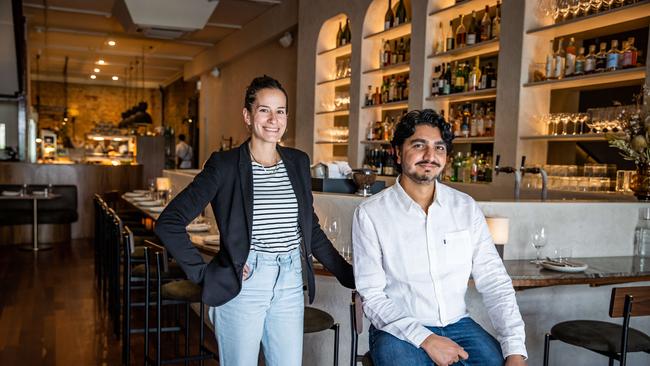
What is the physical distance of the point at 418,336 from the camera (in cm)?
195

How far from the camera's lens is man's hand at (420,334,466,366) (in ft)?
6.25

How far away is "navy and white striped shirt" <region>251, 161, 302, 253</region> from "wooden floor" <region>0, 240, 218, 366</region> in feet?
6.67

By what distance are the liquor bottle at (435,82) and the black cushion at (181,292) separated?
298 cm

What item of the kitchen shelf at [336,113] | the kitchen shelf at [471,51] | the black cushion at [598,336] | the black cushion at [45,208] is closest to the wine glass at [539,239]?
the black cushion at [598,336]

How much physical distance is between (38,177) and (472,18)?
7.23 meters

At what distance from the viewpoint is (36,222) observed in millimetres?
8156

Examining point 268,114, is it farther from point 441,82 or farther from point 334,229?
point 441,82

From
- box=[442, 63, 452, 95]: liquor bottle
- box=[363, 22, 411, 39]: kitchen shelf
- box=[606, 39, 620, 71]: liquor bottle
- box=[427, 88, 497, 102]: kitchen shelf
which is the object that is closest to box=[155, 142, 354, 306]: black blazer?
box=[606, 39, 620, 71]: liquor bottle

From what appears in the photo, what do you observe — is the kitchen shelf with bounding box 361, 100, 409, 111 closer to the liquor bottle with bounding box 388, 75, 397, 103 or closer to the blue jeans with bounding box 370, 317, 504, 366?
the liquor bottle with bounding box 388, 75, 397, 103

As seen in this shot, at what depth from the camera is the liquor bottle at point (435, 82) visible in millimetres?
5204

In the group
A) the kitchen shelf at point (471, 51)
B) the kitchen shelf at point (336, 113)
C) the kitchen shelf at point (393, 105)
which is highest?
the kitchen shelf at point (471, 51)

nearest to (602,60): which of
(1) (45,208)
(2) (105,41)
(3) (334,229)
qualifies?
(3) (334,229)

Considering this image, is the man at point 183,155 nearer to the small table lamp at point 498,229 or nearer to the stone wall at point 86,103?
the stone wall at point 86,103

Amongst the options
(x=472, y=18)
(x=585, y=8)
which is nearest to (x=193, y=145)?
(x=472, y=18)
